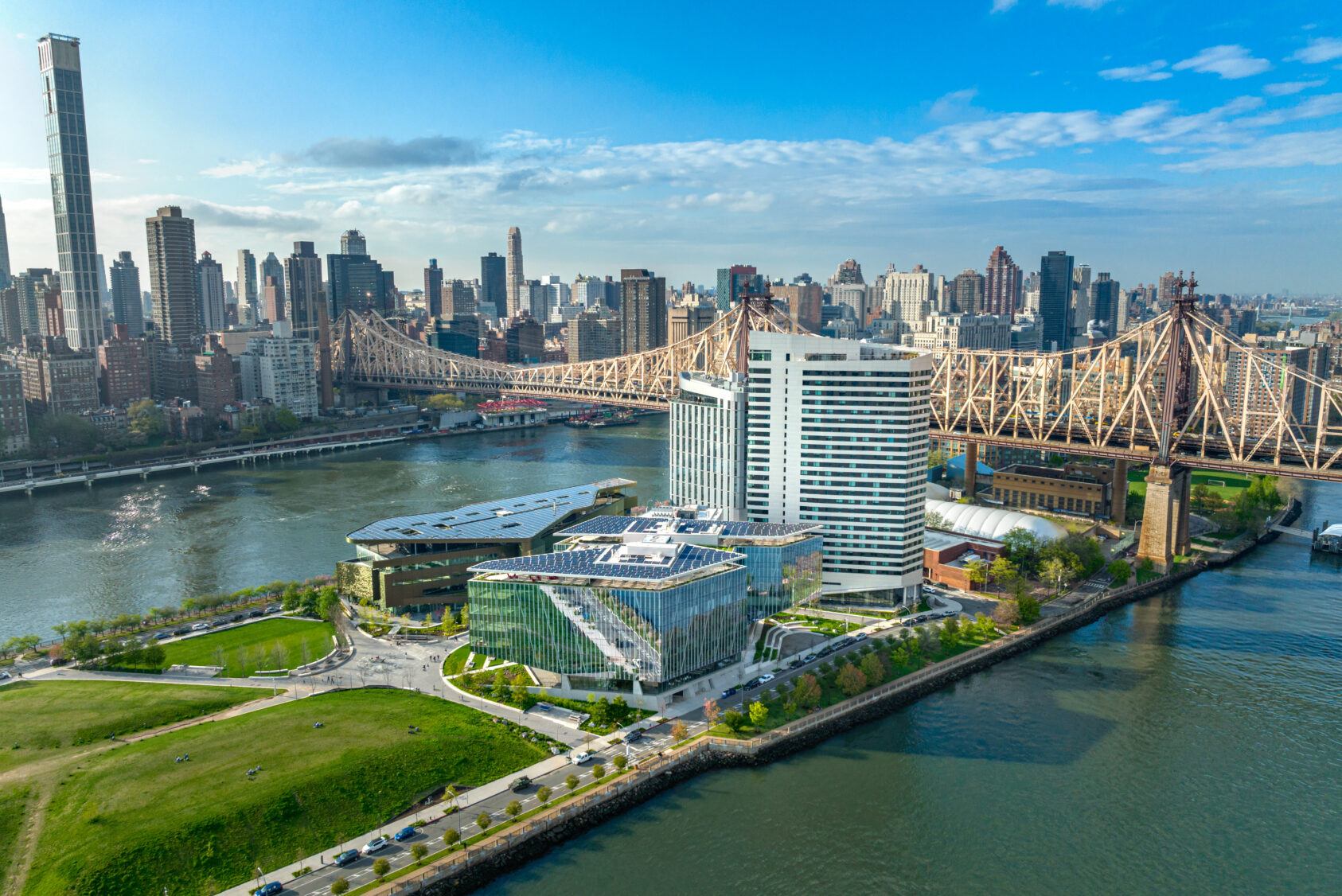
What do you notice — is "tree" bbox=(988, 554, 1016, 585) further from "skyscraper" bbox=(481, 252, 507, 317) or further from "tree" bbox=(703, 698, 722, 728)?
"skyscraper" bbox=(481, 252, 507, 317)

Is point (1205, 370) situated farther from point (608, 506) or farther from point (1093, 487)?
point (608, 506)

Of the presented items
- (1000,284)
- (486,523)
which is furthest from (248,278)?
(486,523)

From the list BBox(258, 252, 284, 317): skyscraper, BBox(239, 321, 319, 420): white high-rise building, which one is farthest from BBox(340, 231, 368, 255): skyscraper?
BBox(239, 321, 319, 420): white high-rise building

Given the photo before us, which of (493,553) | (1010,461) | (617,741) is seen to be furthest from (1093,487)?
(617,741)

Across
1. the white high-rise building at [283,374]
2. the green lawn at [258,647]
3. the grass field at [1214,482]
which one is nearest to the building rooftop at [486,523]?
the green lawn at [258,647]

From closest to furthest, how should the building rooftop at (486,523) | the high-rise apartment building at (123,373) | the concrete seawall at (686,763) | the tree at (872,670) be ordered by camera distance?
the concrete seawall at (686,763), the tree at (872,670), the building rooftop at (486,523), the high-rise apartment building at (123,373)

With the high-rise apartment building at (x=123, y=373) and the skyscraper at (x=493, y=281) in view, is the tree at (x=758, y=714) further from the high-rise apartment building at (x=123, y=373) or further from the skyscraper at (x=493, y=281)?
the skyscraper at (x=493, y=281)

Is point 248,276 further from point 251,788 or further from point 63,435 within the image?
point 251,788
